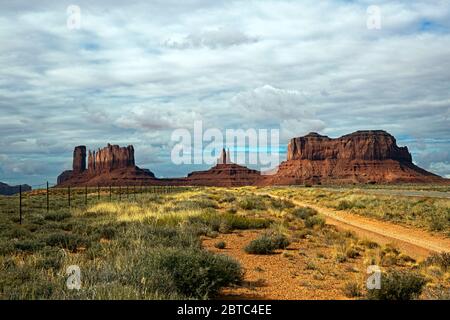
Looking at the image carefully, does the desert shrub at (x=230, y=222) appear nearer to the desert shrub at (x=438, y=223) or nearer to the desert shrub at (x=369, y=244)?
the desert shrub at (x=369, y=244)

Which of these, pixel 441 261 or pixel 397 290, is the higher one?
pixel 397 290

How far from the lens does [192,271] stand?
872cm

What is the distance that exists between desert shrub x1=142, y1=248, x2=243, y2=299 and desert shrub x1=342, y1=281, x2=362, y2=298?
2196 mm

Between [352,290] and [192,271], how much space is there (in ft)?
10.4

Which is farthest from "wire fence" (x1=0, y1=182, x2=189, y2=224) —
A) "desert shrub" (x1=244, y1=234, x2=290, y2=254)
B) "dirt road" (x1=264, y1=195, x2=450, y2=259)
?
"dirt road" (x1=264, y1=195, x2=450, y2=259)

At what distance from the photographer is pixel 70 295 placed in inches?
276

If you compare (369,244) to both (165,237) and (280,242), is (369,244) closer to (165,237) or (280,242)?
(280,242)

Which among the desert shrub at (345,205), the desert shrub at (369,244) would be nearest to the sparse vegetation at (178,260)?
the desert shrub at (369,244)

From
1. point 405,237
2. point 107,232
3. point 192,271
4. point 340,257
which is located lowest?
point 405,237

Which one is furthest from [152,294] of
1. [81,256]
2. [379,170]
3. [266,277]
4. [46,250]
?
[379,170]

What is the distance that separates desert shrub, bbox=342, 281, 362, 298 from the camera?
9.15 m

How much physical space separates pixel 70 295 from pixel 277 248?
9614 mm

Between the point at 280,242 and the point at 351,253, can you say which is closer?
the point at 351,253

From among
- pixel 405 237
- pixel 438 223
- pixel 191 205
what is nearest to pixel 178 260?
pixel 405 237
